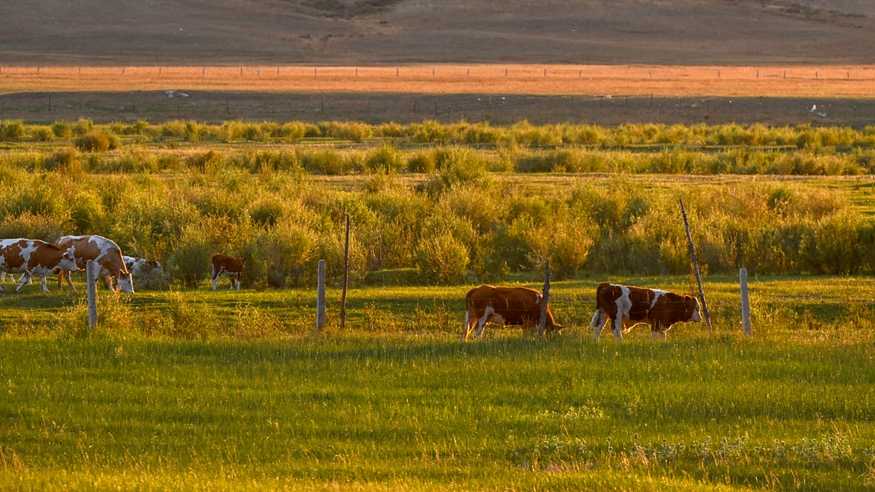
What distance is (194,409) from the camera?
13.3 meters

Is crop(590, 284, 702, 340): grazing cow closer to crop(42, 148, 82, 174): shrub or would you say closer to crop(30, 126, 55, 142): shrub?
crop(42, 148, 82, 174): shrub

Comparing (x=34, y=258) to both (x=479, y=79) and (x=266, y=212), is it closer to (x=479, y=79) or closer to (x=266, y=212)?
(x=266, y=212)

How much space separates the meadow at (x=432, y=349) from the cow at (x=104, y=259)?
25.5 inches

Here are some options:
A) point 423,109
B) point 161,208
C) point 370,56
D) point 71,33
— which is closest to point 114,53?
point 71,33

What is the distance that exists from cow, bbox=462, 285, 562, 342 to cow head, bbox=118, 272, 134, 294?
704 cm

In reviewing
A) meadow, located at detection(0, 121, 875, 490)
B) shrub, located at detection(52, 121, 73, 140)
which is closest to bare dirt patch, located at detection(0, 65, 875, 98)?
shrub, located at detection(52, 121, 73, 140)

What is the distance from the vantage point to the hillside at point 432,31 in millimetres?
135625

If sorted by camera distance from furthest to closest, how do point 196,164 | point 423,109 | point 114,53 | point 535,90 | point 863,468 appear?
point 114,53 < point 535,90 < point 423,109 < point 196,164 < point 863,468

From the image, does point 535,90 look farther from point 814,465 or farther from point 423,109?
point 814,465

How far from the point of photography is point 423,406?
13.5 m

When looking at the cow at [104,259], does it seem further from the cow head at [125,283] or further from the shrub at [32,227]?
the shrub at [32,227]

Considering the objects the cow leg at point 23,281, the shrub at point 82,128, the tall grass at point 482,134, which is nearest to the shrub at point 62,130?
the tall grass at point 482,134

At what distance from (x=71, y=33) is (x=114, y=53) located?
13434mm

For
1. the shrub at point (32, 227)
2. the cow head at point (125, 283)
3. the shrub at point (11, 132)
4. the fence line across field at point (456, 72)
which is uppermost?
the cow head at point (125, 283)
